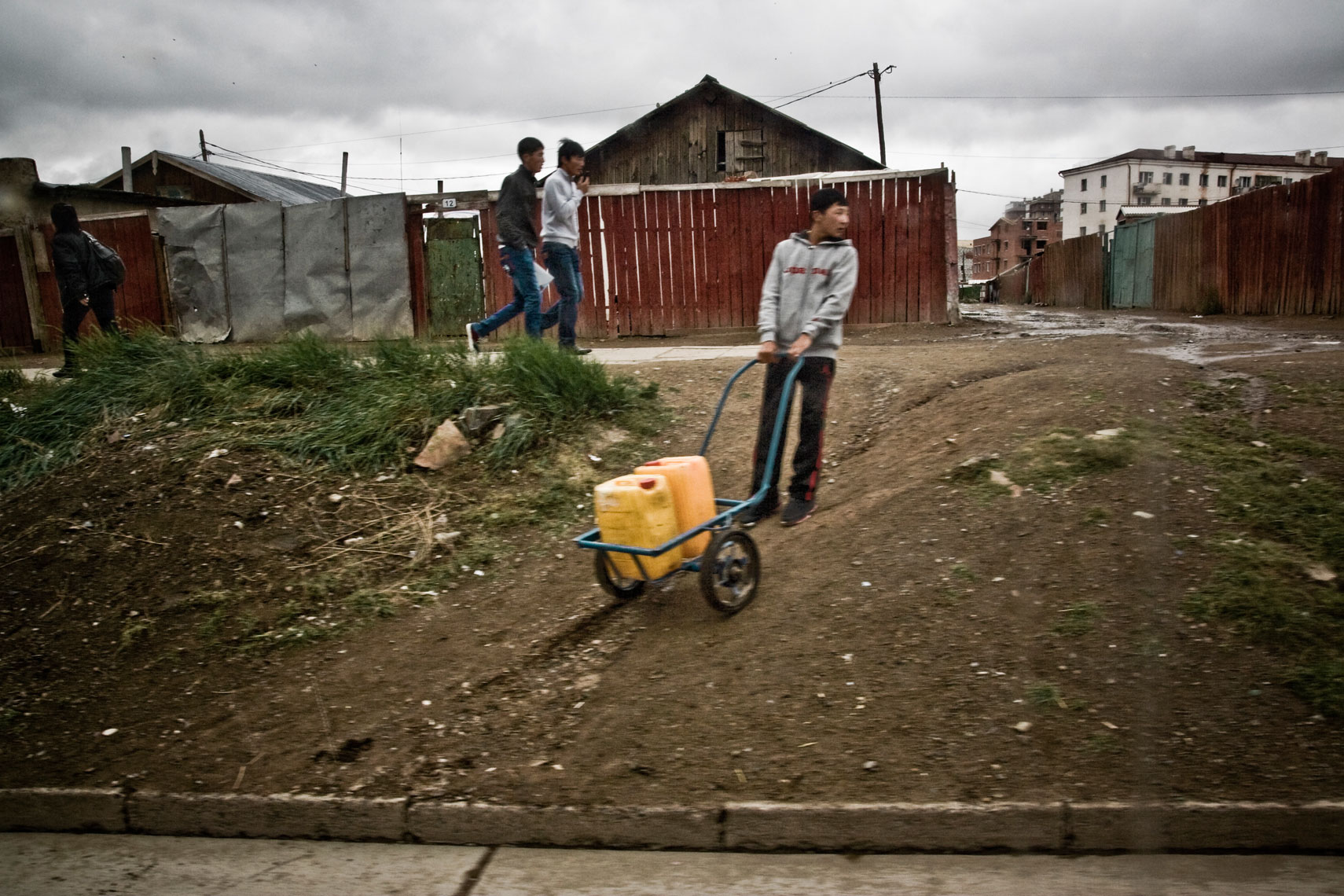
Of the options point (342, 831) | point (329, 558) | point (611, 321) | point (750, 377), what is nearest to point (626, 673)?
point (342, 831)

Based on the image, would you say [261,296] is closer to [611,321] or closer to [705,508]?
[611,321]

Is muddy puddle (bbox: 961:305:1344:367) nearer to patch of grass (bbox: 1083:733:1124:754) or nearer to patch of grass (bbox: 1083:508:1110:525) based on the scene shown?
patch of grass (bbox: 1083:508:1110:525)

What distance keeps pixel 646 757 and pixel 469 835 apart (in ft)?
2.26

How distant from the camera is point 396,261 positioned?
518 inches

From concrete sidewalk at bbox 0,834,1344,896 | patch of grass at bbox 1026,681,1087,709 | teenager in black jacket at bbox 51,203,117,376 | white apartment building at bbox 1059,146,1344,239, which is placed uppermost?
white apartment building at bbox 1059,146,1344,239

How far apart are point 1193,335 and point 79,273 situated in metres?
12.9

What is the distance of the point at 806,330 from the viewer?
4.66 meters

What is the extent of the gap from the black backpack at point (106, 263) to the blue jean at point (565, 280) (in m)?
4.91

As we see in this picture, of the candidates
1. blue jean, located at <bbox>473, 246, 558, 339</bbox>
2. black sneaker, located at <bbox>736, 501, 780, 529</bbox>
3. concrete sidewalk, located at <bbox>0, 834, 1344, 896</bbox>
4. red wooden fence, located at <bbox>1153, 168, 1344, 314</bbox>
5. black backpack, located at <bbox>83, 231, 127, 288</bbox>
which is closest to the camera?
concrete sidewalk, located at <bbox>0, 834, 1344, 896</bbox>

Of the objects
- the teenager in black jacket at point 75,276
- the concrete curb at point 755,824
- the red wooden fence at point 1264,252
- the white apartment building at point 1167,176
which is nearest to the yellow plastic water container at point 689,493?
the concrete curb at point 755,824

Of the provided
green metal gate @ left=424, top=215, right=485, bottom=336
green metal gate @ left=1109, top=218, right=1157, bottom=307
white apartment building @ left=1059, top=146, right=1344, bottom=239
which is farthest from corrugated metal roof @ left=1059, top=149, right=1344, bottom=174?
green metal gate @ left=424, top=215, right=485, bottom=336

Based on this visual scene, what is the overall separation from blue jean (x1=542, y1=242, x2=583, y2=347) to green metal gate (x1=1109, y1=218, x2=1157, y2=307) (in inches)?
717

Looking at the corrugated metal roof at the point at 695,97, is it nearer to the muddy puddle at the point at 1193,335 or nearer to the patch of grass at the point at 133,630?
the muddy puddle at the point at 1193,335

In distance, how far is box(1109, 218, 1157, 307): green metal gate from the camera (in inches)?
835
